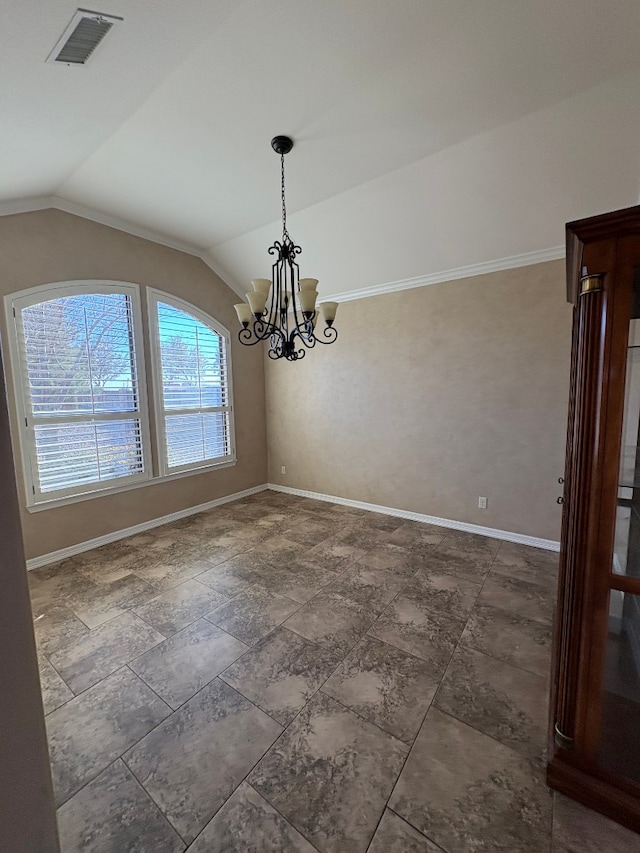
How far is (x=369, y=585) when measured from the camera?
2748mm

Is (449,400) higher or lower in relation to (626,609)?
higher

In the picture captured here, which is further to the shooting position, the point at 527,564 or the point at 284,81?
the point at 527,564

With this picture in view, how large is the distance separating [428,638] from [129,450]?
3.29 metres

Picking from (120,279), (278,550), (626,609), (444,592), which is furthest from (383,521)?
(120,279)

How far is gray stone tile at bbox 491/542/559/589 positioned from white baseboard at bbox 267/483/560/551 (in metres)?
0.06

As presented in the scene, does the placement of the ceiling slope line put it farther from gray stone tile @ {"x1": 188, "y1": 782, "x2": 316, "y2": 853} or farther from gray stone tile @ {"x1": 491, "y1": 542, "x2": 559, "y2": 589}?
gray stone tile @ {"x1": 491, "y1": 542, "x2": 559, "y2": 589}

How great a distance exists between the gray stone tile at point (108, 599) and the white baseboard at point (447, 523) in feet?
8.26

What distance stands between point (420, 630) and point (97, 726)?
1.78 meters

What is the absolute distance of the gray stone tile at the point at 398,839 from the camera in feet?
3.83

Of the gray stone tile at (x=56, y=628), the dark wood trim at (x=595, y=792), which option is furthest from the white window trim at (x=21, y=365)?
the dark wood trim at (x=595, y=792)

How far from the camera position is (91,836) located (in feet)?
3.97

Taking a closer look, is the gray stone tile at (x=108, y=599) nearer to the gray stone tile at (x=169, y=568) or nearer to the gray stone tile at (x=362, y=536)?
the gray stone tile at (x=169, y=568)

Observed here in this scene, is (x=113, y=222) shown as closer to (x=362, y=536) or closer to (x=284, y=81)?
(x=284, y=81)

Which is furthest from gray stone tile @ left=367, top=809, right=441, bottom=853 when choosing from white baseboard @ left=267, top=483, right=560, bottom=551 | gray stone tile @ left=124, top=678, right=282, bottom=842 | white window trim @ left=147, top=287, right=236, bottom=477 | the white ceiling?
white window trim @ left=147, top=287, right=236, bottom=477
